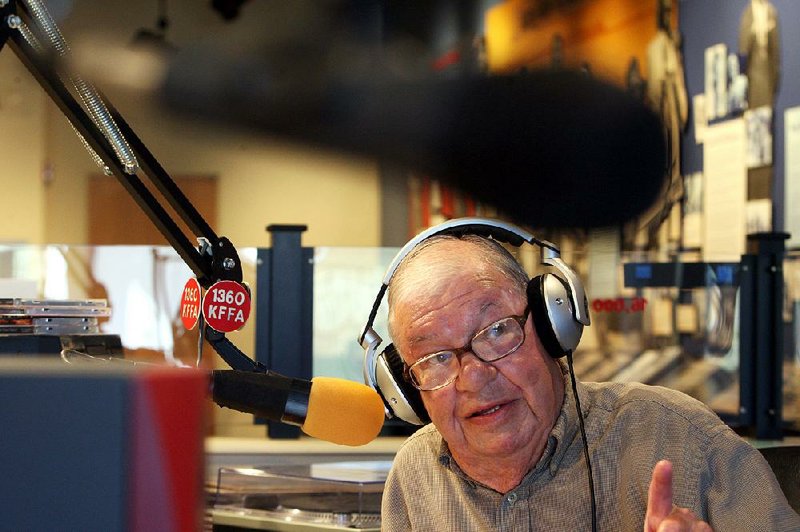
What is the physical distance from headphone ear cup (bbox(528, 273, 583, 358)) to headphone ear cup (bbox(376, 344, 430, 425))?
0.18 meters

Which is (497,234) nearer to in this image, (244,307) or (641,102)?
(244,307)

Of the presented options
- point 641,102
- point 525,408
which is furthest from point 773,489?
point 641,102

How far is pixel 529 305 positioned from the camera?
132cm

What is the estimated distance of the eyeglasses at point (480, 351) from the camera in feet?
4.22

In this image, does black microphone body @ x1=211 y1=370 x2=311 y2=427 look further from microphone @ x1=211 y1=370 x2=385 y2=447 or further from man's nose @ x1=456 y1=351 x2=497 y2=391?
man's nose @ x1=456 y1=351 x2=497 y2=391

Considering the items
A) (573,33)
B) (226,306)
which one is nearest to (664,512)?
(226,306)

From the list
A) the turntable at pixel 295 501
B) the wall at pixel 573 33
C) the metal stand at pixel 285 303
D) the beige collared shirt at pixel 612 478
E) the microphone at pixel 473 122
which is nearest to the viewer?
the beige collared shirt at pixel 612 478

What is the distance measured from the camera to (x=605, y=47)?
6355 millimetres

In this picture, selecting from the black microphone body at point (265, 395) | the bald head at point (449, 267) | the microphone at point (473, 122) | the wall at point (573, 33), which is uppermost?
the wall at point (573, 33)

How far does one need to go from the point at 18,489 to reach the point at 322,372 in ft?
11.3

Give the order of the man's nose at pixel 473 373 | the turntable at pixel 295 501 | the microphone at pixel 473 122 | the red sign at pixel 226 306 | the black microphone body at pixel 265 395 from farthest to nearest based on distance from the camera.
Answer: the microphone at pixel 473 122 → the turntable at pixel 295 501 → the red sign at pixel 226 306 → the man's nose at pixel 473 373 → the black microphone body at pixel 265 395

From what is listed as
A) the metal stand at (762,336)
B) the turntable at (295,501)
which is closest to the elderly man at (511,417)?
the turntable at (295,501)

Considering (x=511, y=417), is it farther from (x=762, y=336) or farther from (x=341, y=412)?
(x=762, y=336)

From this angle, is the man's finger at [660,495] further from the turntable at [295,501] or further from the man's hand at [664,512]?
the turntable at [295,501]
